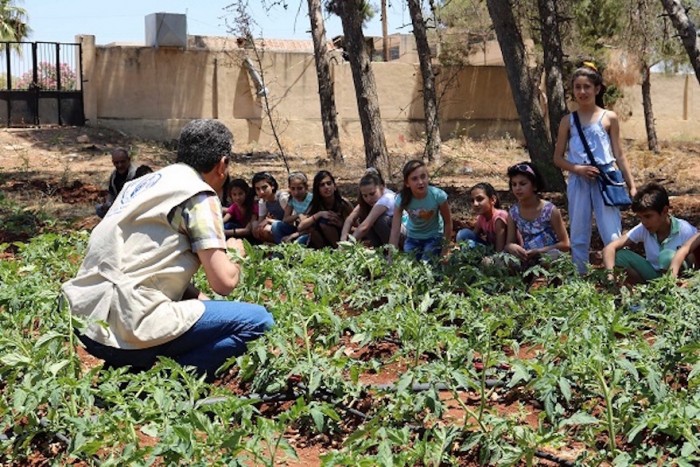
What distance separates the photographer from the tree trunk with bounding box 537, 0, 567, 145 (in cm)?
1306

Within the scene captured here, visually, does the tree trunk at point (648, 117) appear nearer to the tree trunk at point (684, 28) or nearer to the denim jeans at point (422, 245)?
the tree trunk at point (684, 28)

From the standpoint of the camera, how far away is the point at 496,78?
1063 inches

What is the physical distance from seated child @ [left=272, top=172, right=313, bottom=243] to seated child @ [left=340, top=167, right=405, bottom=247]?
0.61 m

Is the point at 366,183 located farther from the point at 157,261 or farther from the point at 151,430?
the point at 151,430

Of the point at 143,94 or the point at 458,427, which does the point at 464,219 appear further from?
the point at 143,94

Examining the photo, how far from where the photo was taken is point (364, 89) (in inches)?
581

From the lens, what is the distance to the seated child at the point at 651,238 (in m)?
6.54

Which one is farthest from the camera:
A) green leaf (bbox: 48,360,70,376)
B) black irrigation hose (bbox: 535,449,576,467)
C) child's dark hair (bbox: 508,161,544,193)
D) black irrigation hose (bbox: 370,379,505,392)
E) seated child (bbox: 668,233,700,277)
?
child's dark hair (bbox: 508,161,544,193)

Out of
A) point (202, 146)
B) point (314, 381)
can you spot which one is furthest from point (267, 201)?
point (314, 381)

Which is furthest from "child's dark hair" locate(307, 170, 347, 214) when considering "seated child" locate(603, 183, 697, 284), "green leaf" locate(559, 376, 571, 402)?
"green leaf" locate(559, 376, 571, 402)

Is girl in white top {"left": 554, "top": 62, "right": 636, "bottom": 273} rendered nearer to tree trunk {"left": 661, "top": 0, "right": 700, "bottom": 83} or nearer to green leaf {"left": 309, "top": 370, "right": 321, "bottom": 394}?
green leaf {"left": 309, "top": 370, "right": 321, "bottom": 394}

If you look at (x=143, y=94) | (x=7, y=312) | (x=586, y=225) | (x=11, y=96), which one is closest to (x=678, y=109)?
(x=143, y=94)

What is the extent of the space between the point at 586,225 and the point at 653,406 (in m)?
3.31

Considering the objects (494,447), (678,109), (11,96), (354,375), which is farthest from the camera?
(678,109)
